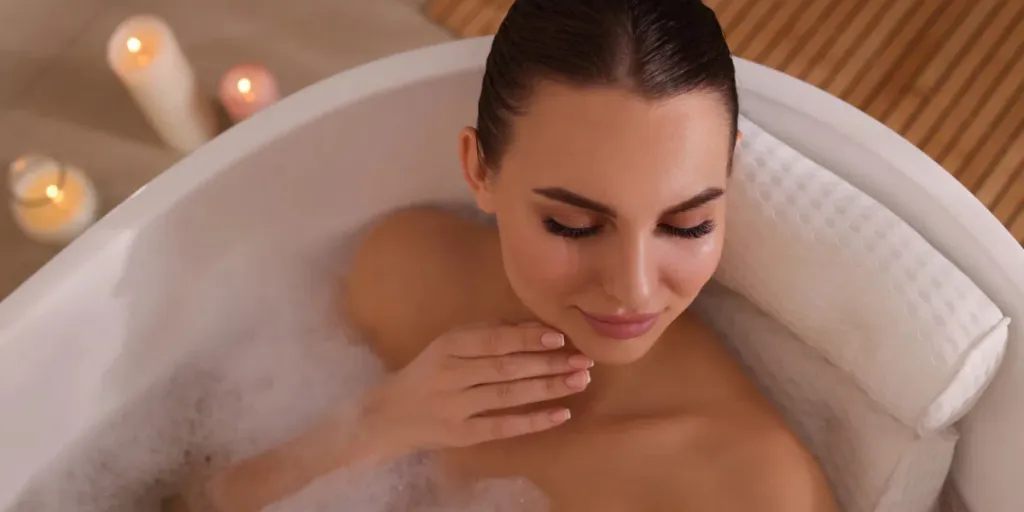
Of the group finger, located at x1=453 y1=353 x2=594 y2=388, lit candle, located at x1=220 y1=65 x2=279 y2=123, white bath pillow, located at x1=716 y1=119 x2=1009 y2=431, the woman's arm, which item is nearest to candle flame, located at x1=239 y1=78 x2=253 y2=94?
lit candle, located at x1=220 y1=65 x2=279 y2=123

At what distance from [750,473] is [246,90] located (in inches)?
42.6

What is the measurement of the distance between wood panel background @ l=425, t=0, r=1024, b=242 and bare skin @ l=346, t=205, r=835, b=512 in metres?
0.63

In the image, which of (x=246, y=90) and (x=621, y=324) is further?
(x=246, y=90)

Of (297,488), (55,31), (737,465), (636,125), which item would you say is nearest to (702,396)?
(737,465)

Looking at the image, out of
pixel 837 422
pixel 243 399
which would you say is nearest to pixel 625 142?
pixel 837 422

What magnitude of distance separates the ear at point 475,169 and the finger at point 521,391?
20 cm

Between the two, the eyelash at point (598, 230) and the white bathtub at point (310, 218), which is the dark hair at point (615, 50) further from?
the white bathtub at point (310, 218)

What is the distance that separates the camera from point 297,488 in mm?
1208

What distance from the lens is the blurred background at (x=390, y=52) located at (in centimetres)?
153

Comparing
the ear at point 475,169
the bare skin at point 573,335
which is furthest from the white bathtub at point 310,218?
the ear at point 475,169

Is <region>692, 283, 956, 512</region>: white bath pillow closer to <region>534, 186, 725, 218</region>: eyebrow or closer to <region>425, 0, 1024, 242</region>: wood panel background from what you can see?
<region>534, 186, 725, 218</region>: eyebrow

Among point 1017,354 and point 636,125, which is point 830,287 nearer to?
point 1017,354

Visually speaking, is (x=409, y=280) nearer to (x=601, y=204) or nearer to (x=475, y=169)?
(x=475, y=169)

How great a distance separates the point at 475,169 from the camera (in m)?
0.99
